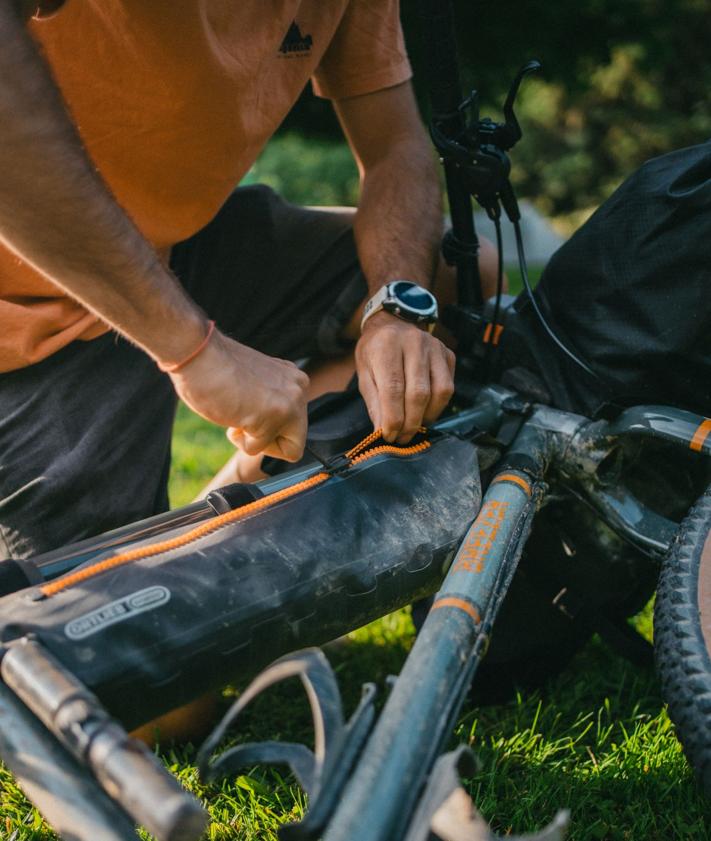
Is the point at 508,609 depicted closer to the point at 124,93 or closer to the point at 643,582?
the point at 643,582

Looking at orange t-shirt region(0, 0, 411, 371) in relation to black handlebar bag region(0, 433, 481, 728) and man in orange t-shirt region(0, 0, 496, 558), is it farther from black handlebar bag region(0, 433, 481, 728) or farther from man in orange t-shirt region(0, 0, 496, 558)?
black handlebar bag region(0, 433, 481, 728)

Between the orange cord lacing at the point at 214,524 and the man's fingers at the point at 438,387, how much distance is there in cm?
9

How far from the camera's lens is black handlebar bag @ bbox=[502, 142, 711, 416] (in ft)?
4.88

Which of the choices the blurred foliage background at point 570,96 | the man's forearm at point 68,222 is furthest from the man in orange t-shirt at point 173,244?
the blurred foliage background at point 570,96

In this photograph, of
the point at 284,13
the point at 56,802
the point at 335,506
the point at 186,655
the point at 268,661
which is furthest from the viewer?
the point at 284,13

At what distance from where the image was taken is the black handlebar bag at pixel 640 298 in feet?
4.88

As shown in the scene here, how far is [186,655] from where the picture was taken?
1.06 metres

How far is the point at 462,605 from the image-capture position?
3.62ft

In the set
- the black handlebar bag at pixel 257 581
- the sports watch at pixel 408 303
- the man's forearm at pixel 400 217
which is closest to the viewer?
the black handlebar bag at pixel 257 581

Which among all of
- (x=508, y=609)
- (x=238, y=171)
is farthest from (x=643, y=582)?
(x=238, y=171)

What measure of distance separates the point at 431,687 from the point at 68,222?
2.53ft

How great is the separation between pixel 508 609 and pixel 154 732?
752mm

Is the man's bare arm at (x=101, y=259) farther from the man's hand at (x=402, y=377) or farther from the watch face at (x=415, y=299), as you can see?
the watch face at (x=415, y=299)

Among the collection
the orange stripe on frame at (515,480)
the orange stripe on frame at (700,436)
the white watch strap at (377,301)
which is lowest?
the orange stripe on frame at (700,436)
